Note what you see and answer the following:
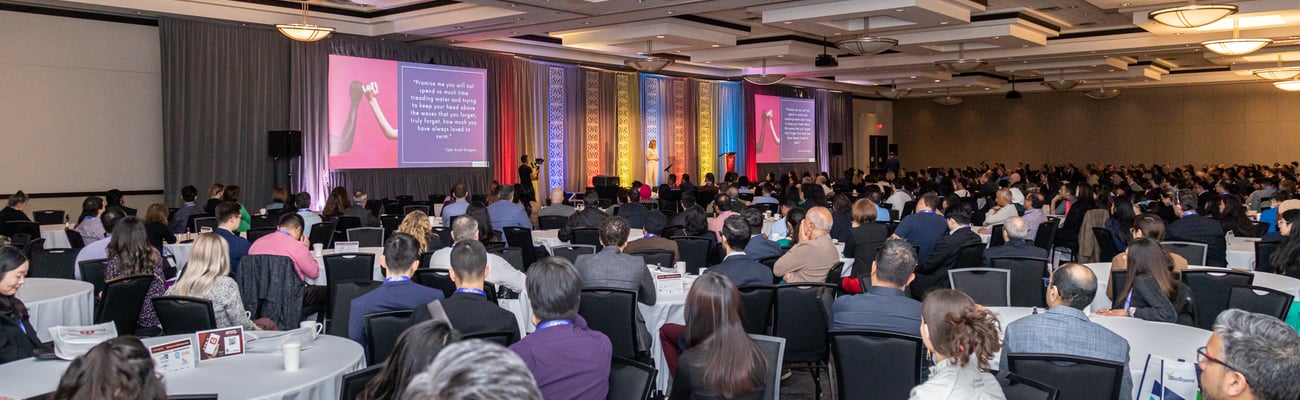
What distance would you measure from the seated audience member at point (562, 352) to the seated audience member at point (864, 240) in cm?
415

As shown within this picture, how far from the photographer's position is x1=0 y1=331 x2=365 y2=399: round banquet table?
350 cm

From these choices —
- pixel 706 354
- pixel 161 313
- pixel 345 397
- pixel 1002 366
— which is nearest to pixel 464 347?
pixel 345 397

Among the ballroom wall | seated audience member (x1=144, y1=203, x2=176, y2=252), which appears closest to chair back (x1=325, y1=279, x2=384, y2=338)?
seated audience member (x1=144, y1=203, x2=176, y2=252)

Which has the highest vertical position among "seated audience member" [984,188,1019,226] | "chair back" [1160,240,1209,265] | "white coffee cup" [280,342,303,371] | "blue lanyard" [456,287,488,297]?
"seated audience member" [984,188,1019,226]

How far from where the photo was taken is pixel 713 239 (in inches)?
329

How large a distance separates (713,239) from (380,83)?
31.0ft

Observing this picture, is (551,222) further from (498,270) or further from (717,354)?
(717,354)

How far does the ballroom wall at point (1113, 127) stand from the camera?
28.5 m

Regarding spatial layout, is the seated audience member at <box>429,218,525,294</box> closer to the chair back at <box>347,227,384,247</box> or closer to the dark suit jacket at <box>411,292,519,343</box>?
the dark suit jacket at <box>411,292,519,343</box>

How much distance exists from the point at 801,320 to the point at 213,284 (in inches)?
119

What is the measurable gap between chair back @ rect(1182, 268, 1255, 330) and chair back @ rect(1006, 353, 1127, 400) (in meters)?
3.06

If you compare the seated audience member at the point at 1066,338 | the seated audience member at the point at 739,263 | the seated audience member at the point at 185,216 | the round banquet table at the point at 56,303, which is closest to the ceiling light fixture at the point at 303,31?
the seated audience member at the point at 185,216

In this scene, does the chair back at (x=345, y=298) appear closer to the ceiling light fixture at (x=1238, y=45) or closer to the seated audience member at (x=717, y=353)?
the seated audience member at (x=717, y=353)

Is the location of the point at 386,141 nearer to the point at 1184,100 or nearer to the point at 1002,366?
the point at 1002,366
